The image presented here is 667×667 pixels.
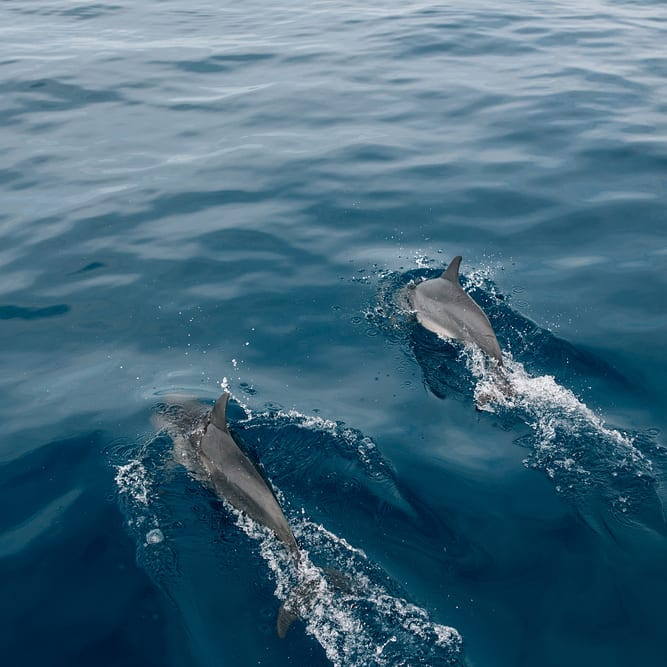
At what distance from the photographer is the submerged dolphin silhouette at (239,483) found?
21.0ft

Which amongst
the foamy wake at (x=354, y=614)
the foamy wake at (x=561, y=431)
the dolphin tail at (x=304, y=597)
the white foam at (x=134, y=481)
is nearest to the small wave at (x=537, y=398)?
the foamy wake at (x=561, y=431)

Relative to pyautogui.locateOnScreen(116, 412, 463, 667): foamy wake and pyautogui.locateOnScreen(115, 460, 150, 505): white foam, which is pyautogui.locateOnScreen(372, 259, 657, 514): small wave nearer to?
pyautogui.locateOnScreen(116, 412, 463, 667): foamy wake

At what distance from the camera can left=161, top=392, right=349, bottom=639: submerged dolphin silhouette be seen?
21.0 ft

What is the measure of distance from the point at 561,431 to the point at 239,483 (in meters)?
3.72

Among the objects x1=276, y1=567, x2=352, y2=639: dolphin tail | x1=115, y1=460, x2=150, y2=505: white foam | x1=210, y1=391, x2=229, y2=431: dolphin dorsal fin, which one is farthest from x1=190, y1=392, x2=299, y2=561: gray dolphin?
x1=115, y1=460, x2=150, y2=505: white foam

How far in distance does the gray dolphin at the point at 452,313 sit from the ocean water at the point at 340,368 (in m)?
0.31

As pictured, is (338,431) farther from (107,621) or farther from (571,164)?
(571,164)

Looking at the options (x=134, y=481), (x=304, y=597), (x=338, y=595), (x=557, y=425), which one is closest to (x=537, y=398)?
(x=557, y=425)

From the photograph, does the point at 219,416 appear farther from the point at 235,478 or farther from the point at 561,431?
the point at 561,431

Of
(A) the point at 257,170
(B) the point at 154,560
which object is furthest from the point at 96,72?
(B) the point at 154,560

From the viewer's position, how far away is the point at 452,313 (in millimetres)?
10344

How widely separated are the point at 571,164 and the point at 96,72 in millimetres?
15829

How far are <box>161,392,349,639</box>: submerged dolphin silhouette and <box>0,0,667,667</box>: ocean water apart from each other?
0.41 feet

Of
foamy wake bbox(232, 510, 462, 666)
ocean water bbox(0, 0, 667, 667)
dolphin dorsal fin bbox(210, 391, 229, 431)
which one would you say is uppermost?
dolphin dorsal fin bbox(210, 391, 229, 431)
